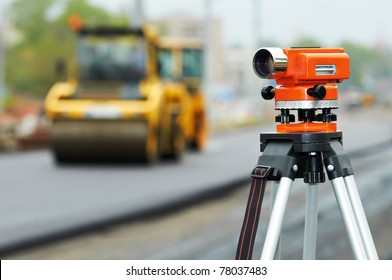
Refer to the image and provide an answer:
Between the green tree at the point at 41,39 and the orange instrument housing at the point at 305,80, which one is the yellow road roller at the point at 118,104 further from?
the green tree at the point at 41,39

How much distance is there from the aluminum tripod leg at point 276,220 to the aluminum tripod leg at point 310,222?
0.53 feet

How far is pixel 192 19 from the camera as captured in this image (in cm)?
12169

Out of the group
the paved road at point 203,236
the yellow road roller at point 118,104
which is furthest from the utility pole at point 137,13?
the paved road at point 203,236

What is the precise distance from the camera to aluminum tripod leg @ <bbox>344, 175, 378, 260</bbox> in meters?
2.66

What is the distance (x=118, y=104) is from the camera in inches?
655

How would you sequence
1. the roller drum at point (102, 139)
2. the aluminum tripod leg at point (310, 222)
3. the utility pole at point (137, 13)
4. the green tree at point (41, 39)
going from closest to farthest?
the aluminum tripod leg at point (310, 222) → the roller drum at point (102, 139) → the utility pole at point (137, 13) → the green tree at point (41, 39)

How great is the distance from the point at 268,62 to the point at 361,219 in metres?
0.49

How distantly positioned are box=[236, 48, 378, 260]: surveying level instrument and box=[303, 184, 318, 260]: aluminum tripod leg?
0.19 ft

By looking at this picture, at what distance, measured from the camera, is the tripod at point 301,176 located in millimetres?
2633

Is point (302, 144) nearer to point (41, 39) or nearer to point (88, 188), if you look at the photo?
point (88, 188)

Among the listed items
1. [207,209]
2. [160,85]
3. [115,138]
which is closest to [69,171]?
[115,138]

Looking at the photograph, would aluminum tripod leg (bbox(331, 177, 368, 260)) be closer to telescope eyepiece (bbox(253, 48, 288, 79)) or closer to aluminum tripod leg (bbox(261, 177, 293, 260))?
aluminum tripod leg (bbox(261, 177, 293, 260))

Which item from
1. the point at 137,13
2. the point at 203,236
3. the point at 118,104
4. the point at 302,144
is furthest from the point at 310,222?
the point at 137,13
